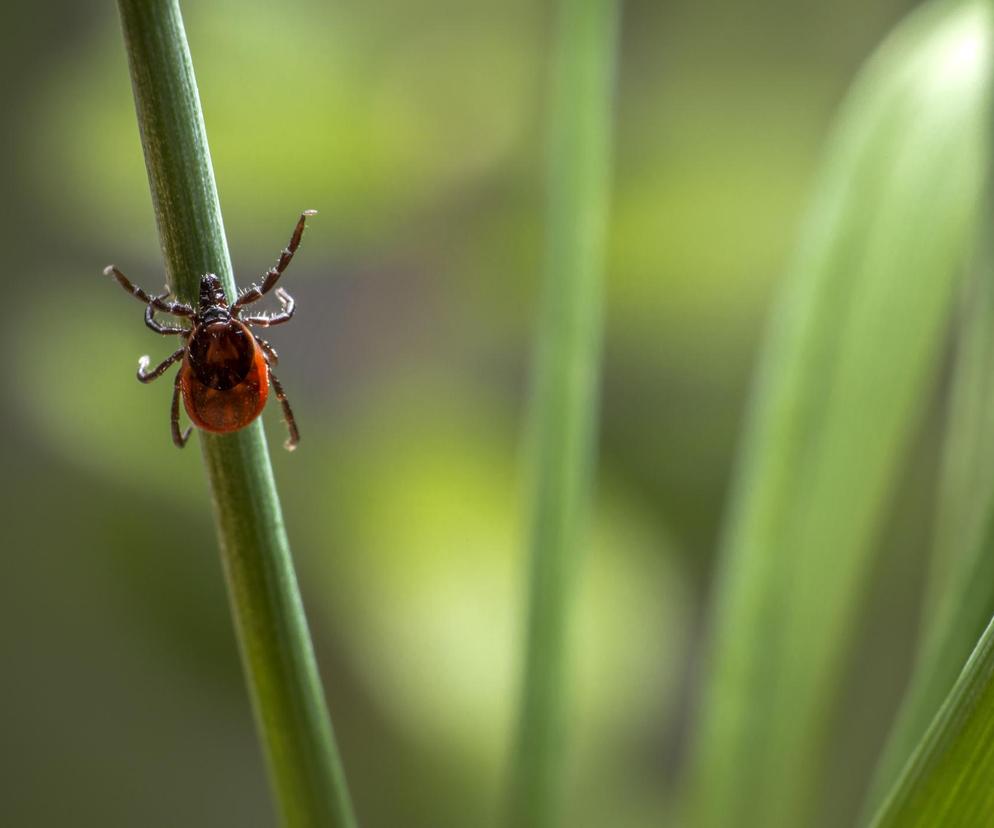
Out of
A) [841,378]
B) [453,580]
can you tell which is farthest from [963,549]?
[453,580]

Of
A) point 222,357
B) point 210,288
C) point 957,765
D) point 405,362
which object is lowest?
point 957,765

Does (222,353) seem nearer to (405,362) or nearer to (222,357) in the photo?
(222,357)

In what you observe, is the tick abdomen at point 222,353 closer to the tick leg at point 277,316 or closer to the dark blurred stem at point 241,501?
the tick leg at point 277,316

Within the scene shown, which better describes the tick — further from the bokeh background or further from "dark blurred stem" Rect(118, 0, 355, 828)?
the bokeh background

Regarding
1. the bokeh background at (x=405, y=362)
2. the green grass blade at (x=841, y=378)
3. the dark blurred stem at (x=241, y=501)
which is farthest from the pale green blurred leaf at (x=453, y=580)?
the dark blurred stem at (x=241, y=501)

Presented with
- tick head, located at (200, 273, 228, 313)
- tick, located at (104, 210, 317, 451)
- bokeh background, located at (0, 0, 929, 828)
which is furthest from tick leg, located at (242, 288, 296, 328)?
bokeh background, located at (0, 0, 929, 828)
